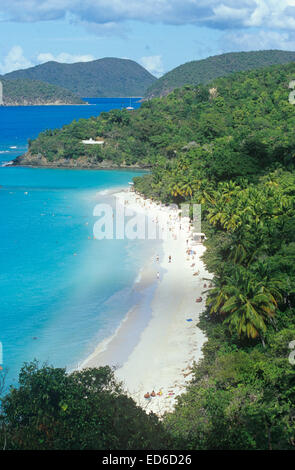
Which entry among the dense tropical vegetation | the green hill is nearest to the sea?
the dense tropical vegetation

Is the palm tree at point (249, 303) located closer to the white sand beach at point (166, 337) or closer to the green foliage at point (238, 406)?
the green foliage at point (238, 406)

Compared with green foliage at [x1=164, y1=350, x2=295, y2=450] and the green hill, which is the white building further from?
green foliage at [x1=164, y1=350, x2=295, y2=450]

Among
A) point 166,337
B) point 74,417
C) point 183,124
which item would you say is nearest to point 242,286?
point 166,337

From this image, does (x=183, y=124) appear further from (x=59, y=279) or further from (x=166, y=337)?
(x=166, y=337)

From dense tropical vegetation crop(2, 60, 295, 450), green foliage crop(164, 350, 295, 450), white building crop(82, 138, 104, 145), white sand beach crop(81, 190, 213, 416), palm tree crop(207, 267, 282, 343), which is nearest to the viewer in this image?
green foliage crop(164, 350, 295, 450)
